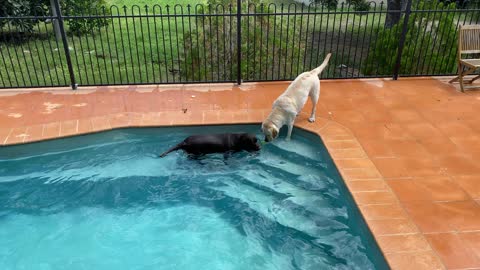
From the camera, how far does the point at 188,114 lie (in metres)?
6.54

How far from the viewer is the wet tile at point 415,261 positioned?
11.7ft

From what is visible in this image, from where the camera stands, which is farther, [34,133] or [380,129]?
[380,129]

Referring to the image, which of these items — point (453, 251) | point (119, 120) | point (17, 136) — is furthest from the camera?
point (119, 120)

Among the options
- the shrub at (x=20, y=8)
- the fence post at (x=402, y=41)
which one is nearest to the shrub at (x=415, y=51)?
the fence post at (x=402, y=41)

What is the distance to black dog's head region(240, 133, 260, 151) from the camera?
17.8ft

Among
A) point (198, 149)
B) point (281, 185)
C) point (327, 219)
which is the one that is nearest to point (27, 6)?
point (198, 149)

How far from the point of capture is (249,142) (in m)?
5.45

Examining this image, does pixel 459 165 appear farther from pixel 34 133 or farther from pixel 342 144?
pixel 34 133

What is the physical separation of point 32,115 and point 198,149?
3119mm

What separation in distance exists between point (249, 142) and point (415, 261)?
260cm

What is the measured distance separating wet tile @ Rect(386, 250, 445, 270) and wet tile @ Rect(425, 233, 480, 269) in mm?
94

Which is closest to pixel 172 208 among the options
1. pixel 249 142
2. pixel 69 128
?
pixel 249 142

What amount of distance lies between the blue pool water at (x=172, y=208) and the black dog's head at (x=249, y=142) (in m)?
0.24

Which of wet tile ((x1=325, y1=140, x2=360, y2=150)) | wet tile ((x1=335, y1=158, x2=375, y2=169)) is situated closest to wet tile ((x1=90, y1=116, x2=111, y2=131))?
wet tile ((x1=325, y1=140, x2=360, y2=150))
